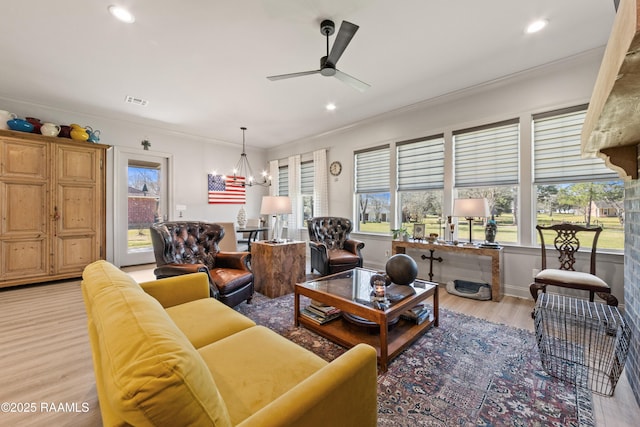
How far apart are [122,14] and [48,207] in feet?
10.8

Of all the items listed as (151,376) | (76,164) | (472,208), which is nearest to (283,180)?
(76,164)

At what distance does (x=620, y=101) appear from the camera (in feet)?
3.22

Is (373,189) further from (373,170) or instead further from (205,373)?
(205,373)

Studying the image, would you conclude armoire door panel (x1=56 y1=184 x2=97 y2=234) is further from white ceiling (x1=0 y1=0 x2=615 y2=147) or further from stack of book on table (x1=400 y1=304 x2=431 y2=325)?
stack of book on table (x1=400 y1=304 x2=431 y2=325)

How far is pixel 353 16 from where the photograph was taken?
2.33m

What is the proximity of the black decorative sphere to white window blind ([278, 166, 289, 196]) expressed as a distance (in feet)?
15.2

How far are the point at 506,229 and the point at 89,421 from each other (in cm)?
444

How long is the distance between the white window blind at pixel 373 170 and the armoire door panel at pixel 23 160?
4.98 metres

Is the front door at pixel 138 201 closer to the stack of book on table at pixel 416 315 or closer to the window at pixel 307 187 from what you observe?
the window at pixel 307 187

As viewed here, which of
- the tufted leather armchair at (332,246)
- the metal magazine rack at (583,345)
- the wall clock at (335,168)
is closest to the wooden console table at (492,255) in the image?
the metal magazine rack at (583,345)

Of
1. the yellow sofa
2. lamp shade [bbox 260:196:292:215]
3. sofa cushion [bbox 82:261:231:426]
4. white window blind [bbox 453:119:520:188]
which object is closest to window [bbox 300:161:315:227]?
lamp shade [bbox 260:196:292:215]

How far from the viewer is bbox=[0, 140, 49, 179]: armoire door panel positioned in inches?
144

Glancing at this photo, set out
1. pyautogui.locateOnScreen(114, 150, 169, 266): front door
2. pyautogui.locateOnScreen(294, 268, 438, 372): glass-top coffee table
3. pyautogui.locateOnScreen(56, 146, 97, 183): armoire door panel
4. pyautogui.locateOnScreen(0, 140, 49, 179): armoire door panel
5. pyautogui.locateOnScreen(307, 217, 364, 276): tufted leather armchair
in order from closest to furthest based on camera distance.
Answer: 1. pyautogui.locateOnScreen(294, 268, 438, 372): glass-top coffee table
2. pyautogui.locateOnScreen(0, 140, 49, 179): armoire door panel
3. pyautogui.locateOnScreen(307, 217, 364, 276): tufted leather armchair
4. pyautogui.locateOnScreen(56, 146, 97, 183): armoire door panel
5. pyautogui.locateOnScreen(114, 150, 169, 266): front door

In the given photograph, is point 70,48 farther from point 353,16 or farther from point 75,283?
point 75,283
